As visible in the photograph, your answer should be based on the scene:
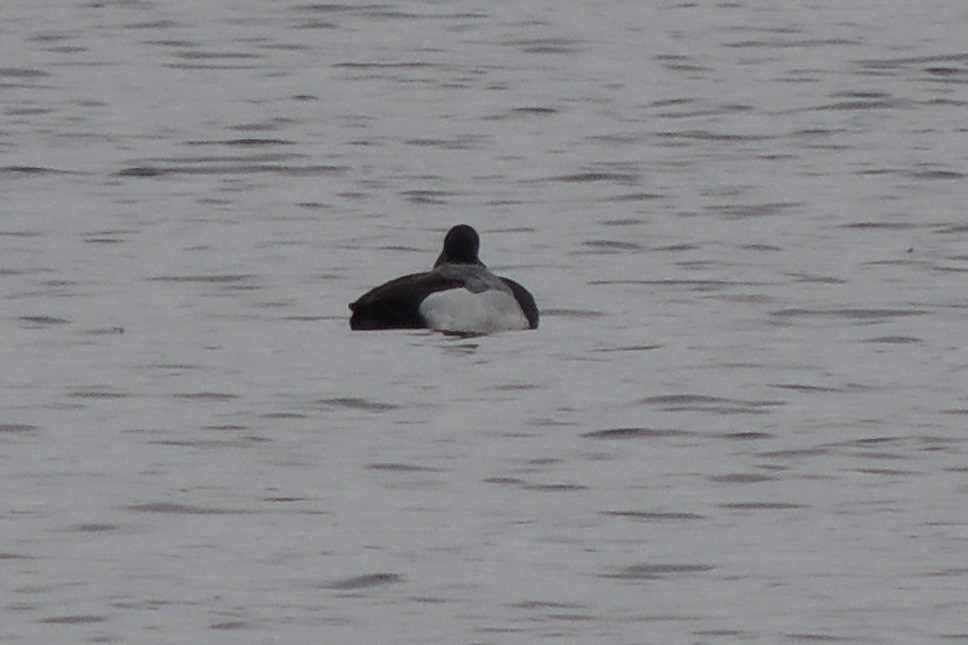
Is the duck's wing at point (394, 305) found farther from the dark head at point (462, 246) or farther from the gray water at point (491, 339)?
the dark head at point (462, 246)

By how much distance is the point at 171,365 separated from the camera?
13.0 m

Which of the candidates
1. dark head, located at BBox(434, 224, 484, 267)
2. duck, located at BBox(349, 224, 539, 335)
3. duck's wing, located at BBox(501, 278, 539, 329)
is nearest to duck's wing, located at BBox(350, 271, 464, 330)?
duck, located at BBox(349, 224, 539, 335)

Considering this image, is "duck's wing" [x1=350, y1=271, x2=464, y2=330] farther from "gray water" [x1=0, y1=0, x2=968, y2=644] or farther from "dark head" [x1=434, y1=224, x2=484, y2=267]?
"dark head" [x1=434, y1=224, x2=484, y2=267]

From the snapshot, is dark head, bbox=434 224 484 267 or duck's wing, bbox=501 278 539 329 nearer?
duck's wing, bbox=501 278 539 329

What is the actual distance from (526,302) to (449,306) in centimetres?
34

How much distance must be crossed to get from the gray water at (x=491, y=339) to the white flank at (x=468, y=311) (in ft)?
0.41

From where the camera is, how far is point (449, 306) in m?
13.9

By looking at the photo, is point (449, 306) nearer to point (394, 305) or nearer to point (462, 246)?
point (394, 305)

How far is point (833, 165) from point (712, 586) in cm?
975

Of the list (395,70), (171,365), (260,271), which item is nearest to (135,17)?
(395,70)

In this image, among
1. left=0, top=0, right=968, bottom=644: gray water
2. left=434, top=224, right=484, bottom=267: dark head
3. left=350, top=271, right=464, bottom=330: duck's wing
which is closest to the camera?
left=0, top=0, right=968, bottom=644: gray water

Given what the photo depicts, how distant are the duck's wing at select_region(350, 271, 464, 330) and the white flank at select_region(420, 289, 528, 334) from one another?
1.4 inches

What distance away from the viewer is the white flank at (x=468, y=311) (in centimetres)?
1391

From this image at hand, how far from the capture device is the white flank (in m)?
13.9
